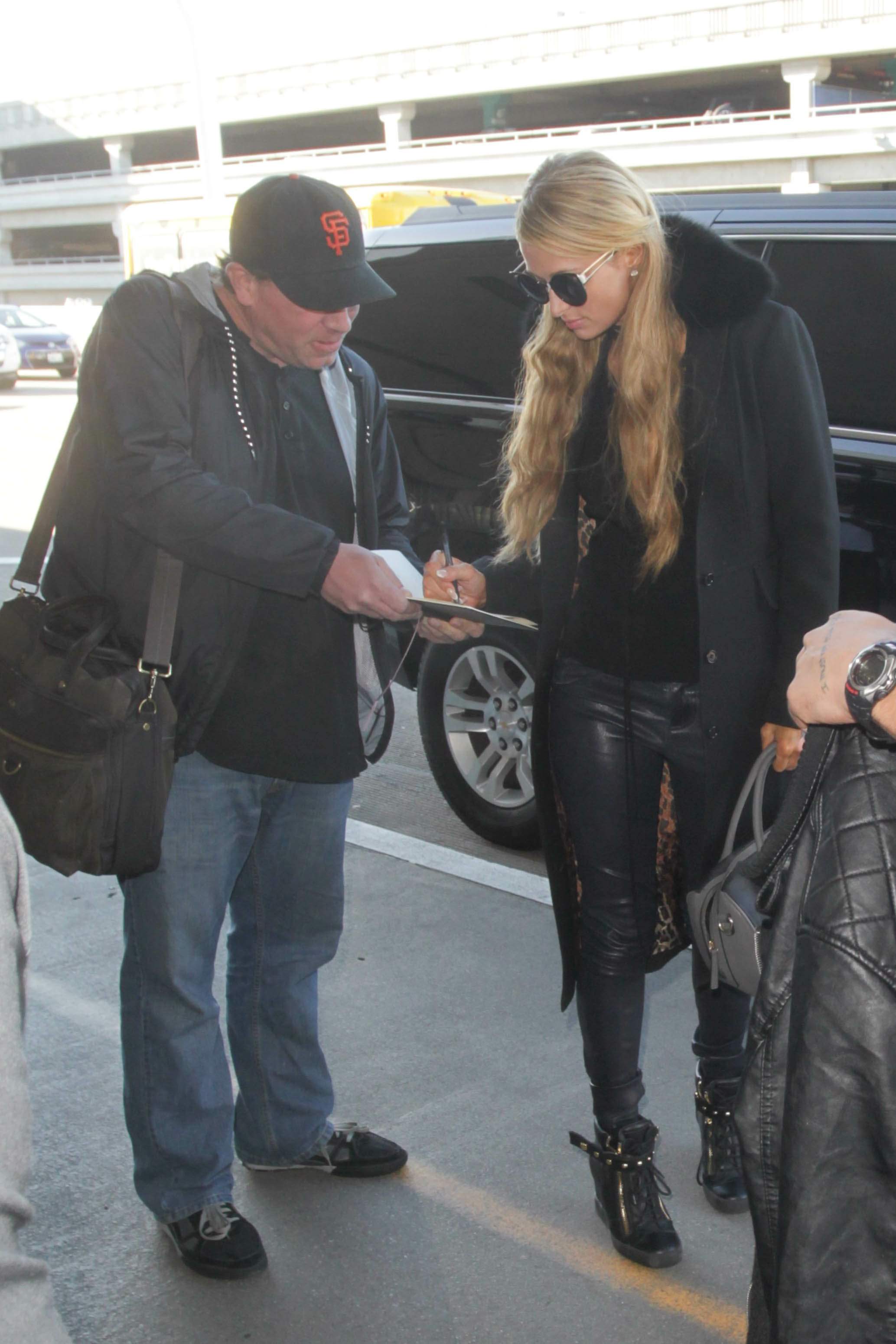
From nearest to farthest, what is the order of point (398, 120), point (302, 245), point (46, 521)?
point (302, 245), point (46, 521), point (398, 120)

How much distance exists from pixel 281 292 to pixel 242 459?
0.32m

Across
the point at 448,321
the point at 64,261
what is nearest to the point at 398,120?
the point at 64,261

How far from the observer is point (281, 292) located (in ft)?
8.77

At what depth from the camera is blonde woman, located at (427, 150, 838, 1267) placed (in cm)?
272

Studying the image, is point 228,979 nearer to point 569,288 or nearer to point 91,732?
point 91,732

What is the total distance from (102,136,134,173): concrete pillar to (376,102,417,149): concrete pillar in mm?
15207

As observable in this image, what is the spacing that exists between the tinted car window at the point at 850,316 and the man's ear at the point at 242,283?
2.15m

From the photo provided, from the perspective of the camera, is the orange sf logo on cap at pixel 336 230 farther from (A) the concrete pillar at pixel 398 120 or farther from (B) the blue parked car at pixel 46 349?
(A) the concrete pillar at pixel 398 120

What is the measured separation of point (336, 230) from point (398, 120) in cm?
6519

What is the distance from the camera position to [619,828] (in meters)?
2.93

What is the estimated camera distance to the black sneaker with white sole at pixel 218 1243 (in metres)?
2.90

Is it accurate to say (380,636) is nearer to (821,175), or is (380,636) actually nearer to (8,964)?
(8,964)

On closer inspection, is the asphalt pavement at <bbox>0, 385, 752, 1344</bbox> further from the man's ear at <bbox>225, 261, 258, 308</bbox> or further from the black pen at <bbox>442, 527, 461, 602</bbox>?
the man's ear at <bbox>225, 261, 258, 308</bbox>

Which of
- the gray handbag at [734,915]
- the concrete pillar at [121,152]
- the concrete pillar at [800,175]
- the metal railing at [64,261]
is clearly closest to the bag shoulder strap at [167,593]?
the gray handbag at [734,915]
